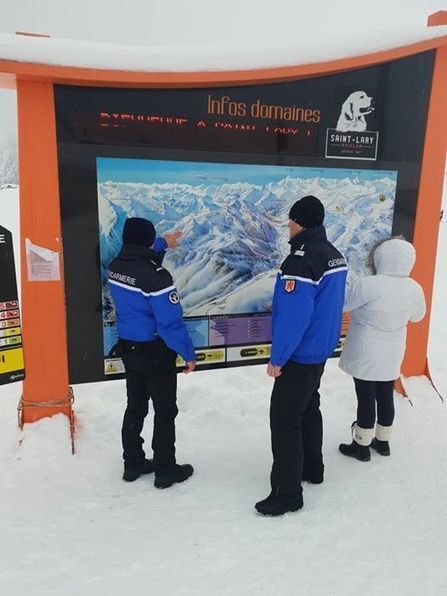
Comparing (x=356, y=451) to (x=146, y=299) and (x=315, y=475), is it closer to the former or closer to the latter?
(x=315, y=475)

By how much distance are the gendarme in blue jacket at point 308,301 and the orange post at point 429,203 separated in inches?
79.5

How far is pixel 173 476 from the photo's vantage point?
3133 millimetres

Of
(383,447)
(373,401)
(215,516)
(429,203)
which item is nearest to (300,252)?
(373,401)

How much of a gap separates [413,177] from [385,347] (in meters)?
1.82

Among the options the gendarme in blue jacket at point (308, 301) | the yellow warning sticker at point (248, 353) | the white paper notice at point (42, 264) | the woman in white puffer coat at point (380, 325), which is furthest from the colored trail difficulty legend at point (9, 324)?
the woman in white puffer coat at point (380, 325)

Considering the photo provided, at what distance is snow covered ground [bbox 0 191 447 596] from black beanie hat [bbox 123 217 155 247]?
161 centimetres

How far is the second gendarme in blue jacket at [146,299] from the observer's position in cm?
283

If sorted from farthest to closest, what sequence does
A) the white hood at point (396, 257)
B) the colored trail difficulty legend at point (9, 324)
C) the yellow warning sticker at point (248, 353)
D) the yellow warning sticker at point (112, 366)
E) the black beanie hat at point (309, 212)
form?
1. the yellow warning sticker at point (248, 353)
2. the yellow warning sticker at point (112, 366)
3. the white hood at point (396, 257)
4. the colored trail difficulty legend at point (9, 324)
5. the black beanie hat at point (309, 212)

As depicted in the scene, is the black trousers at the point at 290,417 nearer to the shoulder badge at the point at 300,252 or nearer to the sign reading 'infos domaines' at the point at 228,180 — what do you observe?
the shoulder badge at the point at 300,252

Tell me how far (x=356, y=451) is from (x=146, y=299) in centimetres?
195

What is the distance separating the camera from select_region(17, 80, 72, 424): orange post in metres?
3.21

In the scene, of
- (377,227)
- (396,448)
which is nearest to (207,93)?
(377,227)

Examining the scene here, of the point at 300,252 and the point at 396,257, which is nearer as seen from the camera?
the point at 300,252

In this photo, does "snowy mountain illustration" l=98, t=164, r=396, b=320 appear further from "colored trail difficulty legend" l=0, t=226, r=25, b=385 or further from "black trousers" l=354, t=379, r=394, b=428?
"black trousers" l=354, t=379, r=394, b=428
